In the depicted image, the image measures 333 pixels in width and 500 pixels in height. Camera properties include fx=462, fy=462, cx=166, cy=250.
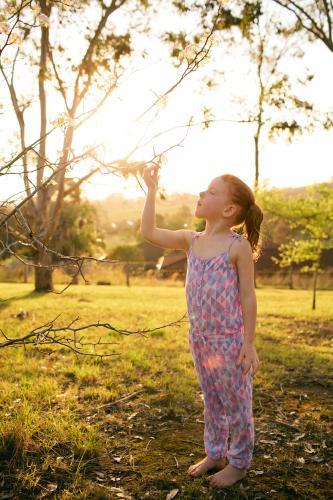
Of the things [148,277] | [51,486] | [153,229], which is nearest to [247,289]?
[153,229]

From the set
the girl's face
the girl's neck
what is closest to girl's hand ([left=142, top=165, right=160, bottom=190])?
the girl's face

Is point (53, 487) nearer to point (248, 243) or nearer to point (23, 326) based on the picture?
point (248, 243)

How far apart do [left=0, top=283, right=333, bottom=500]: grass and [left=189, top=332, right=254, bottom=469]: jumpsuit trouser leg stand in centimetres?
26

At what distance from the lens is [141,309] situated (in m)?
11.1

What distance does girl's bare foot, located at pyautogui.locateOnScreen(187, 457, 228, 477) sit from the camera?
286cm

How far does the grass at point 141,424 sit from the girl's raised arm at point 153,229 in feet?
3.75

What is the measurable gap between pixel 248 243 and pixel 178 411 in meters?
2.00

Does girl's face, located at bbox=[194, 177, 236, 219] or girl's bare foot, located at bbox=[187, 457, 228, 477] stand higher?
girl's face, located at bbox=[194, 177, 236, 219]

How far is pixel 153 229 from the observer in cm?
286

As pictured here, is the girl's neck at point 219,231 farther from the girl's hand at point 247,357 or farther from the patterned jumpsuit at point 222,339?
the girl's hand at point 247,357

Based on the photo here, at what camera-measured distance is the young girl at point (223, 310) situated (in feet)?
8.55

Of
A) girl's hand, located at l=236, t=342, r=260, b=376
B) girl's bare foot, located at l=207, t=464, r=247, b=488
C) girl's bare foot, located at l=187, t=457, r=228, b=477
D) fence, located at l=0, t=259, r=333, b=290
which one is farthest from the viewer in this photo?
fence, located at l=0, t=259, r=333, b=290

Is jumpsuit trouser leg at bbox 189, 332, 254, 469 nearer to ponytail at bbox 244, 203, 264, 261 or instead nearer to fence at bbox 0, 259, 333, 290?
ponytail at bbox 244, 203, 264, 261

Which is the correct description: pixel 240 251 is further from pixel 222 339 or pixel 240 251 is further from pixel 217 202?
pixel 222 339
